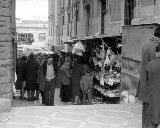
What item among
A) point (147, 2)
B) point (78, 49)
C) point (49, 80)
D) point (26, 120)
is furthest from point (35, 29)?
point (26, 120)

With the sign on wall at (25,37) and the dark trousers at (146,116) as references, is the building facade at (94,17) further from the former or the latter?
the sign on wall at (25,37)

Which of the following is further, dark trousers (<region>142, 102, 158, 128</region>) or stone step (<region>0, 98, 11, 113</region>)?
stone step (<region>0, 98, 11, 113</region>)

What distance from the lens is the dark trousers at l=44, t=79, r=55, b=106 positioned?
11938mm

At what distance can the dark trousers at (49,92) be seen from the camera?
1194 cm

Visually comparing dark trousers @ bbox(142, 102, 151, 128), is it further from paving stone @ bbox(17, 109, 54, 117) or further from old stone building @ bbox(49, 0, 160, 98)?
old stone building @ bbox(49, 0, 160, 98)

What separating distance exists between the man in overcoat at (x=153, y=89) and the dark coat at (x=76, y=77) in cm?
652

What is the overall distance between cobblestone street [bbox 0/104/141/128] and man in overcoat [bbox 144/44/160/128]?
127 cm

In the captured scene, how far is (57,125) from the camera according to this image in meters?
6.50

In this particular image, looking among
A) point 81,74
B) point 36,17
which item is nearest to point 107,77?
point 81,74

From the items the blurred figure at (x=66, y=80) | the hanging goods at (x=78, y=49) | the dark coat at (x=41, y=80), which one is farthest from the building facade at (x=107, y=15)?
the dark coat at (x=41, y=80)

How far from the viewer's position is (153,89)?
17.3ft

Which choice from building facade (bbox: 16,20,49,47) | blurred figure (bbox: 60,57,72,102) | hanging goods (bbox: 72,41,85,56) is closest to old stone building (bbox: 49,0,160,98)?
hanging goods (bbox: 72,41,85,56)

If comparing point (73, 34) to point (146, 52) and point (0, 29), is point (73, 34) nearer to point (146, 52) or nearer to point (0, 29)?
point (0, 29)

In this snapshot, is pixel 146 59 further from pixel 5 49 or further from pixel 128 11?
pixel 128 11
